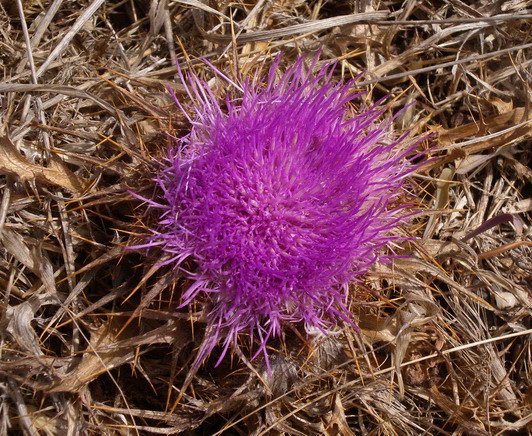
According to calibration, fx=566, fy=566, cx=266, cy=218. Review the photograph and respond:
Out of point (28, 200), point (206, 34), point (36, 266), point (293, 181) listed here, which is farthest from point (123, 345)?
point (206, 34)

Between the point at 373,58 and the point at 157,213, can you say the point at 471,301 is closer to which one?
the point at 373,58

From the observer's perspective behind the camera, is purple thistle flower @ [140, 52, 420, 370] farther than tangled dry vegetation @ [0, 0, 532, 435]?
No

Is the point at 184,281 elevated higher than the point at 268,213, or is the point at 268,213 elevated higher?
the point at 268,213

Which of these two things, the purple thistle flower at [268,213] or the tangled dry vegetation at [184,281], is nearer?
the purple thistle flower at [268,213]
